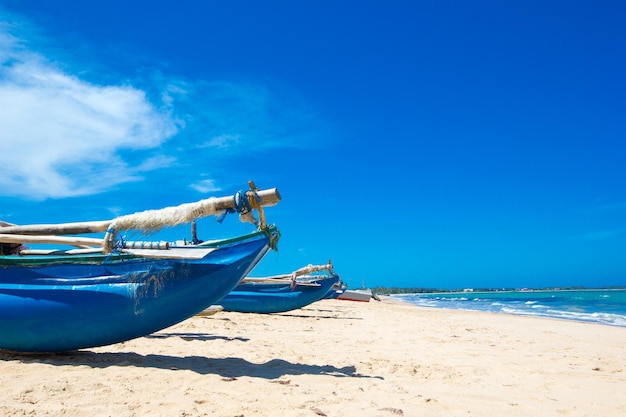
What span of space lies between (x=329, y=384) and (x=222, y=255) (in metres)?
1.75

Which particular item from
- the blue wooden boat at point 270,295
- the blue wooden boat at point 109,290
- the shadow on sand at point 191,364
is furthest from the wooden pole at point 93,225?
the blue wooden boat at point 270,295

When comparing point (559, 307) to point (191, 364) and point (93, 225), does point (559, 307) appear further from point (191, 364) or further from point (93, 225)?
point (93, 225)

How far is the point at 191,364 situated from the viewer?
5055mm

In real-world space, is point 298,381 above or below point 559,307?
above

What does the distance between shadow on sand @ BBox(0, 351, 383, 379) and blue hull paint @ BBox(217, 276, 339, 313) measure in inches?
304

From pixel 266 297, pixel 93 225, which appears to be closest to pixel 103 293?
pixel 93 225

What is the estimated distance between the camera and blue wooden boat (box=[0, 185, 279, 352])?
16.0ft

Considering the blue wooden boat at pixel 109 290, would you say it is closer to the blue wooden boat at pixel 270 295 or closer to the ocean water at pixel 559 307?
the blue wooden boat at pixel 270 295

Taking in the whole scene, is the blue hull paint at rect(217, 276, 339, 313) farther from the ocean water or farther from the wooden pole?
the ocean water

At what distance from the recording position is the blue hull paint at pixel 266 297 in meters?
13.7

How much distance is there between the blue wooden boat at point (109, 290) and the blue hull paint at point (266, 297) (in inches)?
320

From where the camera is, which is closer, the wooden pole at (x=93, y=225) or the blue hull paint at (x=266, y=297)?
the wooden pole at (x=93, y=225)

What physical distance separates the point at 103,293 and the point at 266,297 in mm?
9509

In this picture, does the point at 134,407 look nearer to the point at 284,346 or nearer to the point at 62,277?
the point at 62,277
